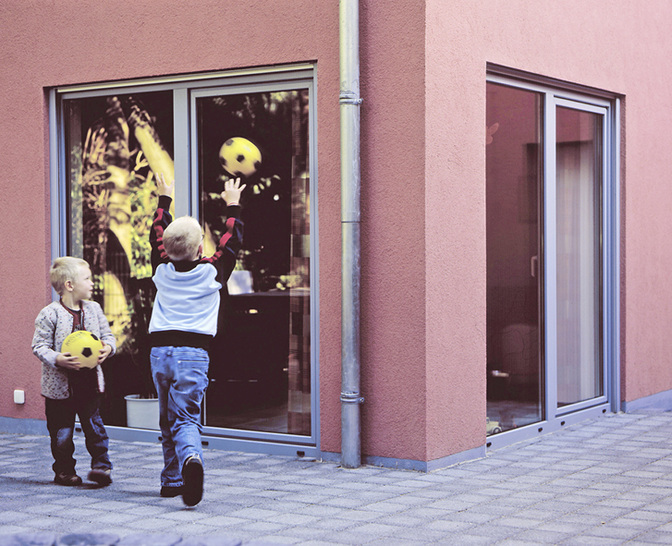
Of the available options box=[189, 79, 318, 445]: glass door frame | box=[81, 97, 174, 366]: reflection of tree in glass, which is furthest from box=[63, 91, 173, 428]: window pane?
box=[189, 79, 318, 445]: glass door frame

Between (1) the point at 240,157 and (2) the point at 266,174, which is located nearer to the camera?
(2) the point at 266,174

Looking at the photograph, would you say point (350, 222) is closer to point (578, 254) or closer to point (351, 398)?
point (351, 398)

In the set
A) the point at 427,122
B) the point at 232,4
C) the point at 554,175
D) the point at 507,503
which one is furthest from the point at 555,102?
the point at 507,503

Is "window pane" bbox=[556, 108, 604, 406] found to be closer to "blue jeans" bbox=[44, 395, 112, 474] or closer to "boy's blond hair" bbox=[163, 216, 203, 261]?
"boy's blond hair" bbox=[163, 216, 203, 261]

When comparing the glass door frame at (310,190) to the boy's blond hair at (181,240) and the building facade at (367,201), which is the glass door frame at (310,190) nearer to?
the building facade at (367,201)

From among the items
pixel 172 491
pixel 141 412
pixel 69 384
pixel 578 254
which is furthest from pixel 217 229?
pixel 578 254

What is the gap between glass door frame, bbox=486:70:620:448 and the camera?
849 cm

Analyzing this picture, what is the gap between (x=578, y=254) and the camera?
9328mm

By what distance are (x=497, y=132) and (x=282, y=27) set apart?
1871 mm

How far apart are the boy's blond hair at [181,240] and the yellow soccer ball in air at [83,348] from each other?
34.9 inches

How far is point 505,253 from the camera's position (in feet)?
26.7

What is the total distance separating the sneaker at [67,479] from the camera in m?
6.54

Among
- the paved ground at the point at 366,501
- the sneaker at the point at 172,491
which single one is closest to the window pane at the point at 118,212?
the paved ground at the point at 366,501

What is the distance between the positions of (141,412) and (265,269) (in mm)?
1674
